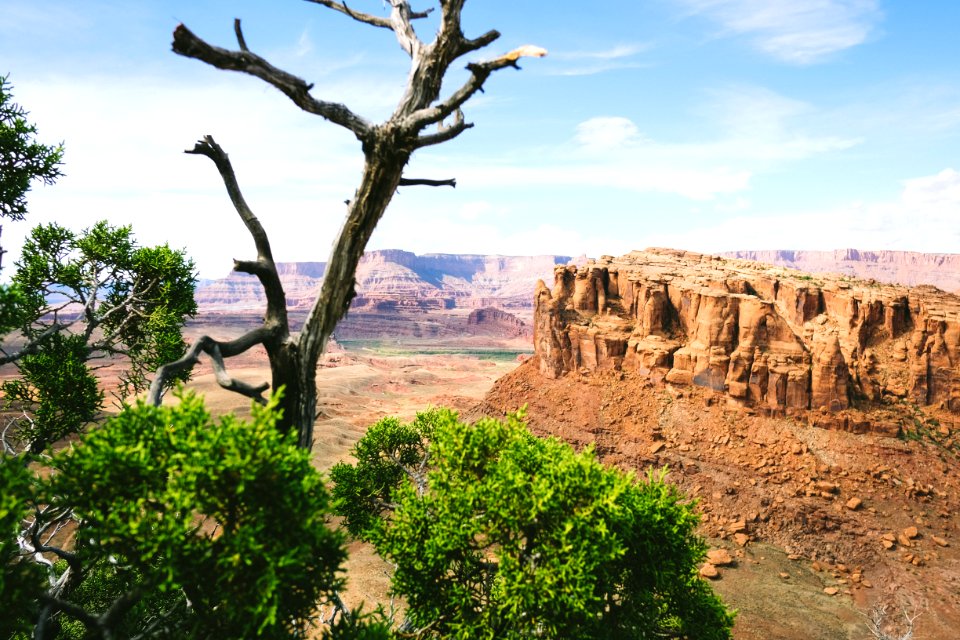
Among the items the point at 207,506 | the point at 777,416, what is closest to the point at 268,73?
the point at 207,506

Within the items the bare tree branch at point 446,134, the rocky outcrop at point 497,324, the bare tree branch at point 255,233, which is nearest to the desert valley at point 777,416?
the bare tree branch at point 255,233

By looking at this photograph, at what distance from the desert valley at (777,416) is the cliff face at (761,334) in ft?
0.41

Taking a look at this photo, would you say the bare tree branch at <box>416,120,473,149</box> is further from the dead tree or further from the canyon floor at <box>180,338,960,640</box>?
the canyon floor at <box>180,338,960,640</box>

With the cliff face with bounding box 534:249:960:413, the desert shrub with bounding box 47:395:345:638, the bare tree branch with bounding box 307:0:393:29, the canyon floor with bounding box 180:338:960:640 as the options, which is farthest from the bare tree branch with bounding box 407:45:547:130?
the cliff face with bounding box 534:249:960:413

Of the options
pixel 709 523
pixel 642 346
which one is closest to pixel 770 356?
pixel 642 346

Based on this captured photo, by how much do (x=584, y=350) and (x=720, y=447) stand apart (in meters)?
14.3

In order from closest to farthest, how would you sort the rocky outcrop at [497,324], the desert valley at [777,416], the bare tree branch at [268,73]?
the bare tree branch at [268,73] < the desert valley at [777,416] < the rocky outcrop at [497,324]

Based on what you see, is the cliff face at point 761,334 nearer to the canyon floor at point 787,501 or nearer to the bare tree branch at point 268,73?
the canyon floor at point 787,501

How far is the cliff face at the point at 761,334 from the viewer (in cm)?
3531

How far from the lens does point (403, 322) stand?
196000 millimetres

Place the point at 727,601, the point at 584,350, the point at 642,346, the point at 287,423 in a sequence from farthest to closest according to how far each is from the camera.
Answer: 1. the point at 584,350
2. the point at 642,346
3. the point at 727,601
4. the point at 287,423

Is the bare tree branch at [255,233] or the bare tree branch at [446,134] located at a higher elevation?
the bare tree branch at [446,134]

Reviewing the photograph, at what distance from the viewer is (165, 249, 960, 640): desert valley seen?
2655 cm

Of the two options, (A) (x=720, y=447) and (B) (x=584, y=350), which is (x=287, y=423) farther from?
(B) (x=584, y=350)
